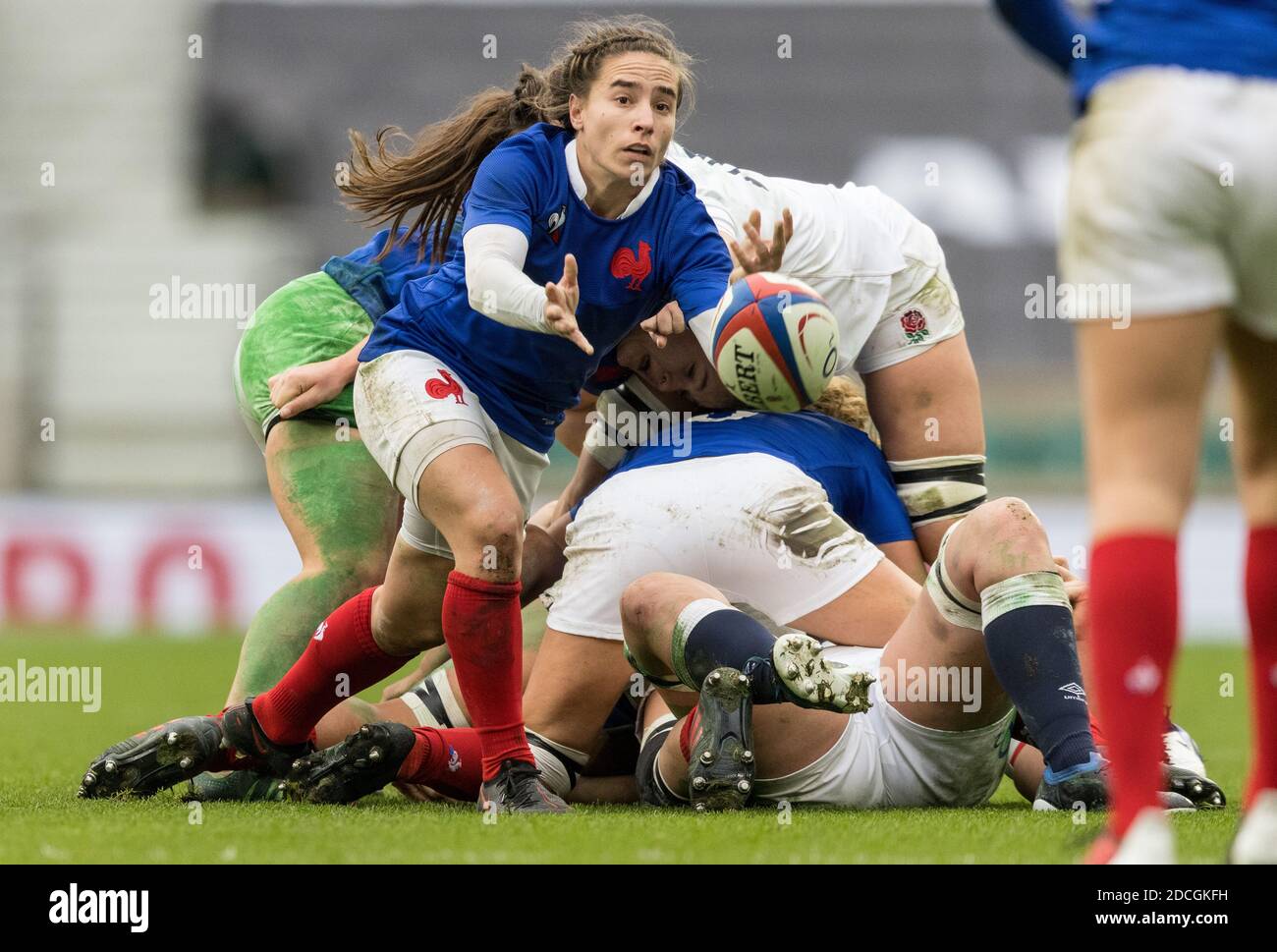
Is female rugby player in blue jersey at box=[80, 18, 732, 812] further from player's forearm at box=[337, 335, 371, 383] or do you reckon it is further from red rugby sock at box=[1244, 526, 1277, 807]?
red rugby sock at box=[1244, 526, 1277, 807]

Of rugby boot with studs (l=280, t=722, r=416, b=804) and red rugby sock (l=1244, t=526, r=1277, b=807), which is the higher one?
red rugby sock (l=1244, t=526, r=1277, b=807)

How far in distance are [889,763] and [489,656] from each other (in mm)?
888

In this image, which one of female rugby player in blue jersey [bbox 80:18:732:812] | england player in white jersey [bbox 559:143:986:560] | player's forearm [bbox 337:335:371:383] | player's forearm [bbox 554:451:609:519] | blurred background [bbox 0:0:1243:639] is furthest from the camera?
blurred background [bbox 0:0:1243:639]

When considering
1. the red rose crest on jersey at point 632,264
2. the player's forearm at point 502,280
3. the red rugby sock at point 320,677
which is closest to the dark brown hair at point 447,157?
the red rose crest on jersey at point 632,264

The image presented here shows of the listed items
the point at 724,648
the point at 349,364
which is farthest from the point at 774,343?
the point at 349,364

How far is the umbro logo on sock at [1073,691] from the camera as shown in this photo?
130 inches

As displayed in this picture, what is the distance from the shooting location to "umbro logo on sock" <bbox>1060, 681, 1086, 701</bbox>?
3.31m

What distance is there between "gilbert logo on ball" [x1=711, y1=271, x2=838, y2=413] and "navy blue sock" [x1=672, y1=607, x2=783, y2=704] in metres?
0.46

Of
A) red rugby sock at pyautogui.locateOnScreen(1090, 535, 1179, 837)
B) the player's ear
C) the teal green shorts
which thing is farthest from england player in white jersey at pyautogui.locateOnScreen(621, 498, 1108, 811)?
the teal green shorts

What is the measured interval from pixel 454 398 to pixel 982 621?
4.06 feet

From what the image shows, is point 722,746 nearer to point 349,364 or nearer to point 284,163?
point 349,364

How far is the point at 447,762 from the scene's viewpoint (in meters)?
3.78

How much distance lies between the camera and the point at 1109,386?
7.75 ft

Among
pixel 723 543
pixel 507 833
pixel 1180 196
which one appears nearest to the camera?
pixel 1180 196
